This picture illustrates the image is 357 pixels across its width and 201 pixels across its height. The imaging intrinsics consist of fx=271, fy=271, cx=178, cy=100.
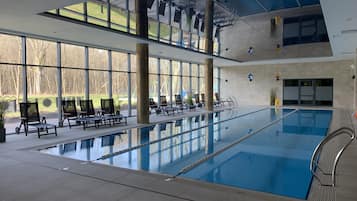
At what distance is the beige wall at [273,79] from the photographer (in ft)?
58.5

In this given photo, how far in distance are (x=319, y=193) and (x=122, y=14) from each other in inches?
377

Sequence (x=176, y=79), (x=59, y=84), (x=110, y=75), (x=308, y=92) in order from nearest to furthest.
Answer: (x=59, y=84)
(x=110, y=75)
(x=176, y=79)
(x=308, y=92)

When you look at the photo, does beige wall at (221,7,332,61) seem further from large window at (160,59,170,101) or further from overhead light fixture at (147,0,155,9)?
overhead light fixture at (147,0,155,9)

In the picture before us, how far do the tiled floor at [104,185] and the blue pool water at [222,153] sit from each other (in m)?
0.57

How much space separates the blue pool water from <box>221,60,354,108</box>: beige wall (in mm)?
9765

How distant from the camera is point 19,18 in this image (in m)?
6.59

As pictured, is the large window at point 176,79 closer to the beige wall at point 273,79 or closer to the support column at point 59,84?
the beige wall at point 273,79

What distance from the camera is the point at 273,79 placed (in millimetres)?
19922

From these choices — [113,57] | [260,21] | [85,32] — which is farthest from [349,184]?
[260,21]

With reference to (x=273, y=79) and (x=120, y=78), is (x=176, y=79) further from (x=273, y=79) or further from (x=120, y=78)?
(x=273, y=79)

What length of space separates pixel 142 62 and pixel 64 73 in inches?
114

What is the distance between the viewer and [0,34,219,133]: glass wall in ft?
27.8

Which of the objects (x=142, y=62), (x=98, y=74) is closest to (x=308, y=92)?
(x=142, y=62)

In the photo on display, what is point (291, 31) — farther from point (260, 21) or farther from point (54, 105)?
point (54, 105)
